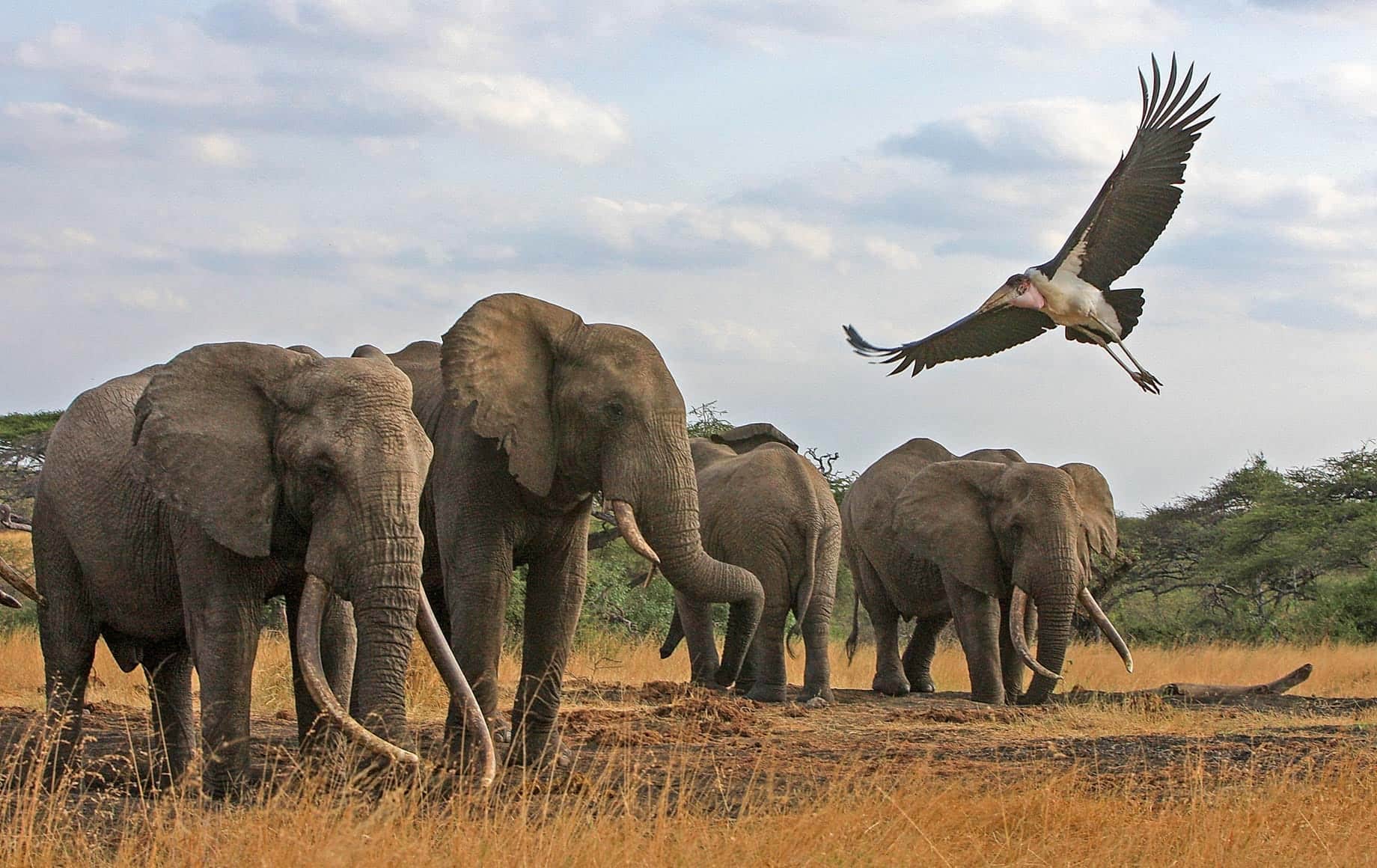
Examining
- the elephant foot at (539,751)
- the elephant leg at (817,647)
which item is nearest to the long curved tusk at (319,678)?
the elephant foot at (539,751)

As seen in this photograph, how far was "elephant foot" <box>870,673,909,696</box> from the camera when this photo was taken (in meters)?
15.3

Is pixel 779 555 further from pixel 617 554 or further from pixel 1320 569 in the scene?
pixel 1320 569

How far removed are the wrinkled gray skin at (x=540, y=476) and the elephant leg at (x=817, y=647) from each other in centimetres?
440

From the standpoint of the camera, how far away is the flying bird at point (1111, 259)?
14.0 meters

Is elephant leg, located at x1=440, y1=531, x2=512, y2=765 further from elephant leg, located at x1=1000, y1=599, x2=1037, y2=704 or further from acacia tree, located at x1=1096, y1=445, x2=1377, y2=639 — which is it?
acacia tree, located at x1=1096, y1=445, x2=1377, y2=639

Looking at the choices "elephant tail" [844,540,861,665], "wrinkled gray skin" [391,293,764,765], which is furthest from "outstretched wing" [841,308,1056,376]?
"wrinkled gray skin" [391,293,764,765]

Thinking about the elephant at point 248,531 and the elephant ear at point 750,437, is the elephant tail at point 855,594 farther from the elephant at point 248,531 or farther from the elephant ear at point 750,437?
the elephant at point 248,531

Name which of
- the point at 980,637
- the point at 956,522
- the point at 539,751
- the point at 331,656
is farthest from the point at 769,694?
the point at 331,656

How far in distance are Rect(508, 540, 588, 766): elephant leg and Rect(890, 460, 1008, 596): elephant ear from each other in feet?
19.5

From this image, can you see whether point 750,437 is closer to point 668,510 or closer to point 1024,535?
point 1024,535

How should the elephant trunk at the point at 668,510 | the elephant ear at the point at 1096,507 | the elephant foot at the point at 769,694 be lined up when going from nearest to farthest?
the elephant trunk at the point at 668,510 → the elephant foot at the point at 769,694 → the elephant ear at the point at 1096,507

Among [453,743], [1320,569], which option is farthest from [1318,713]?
Result: [1320,569]

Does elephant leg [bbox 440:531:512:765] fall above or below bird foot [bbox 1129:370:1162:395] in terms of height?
below

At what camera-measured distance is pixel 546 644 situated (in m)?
8.55
